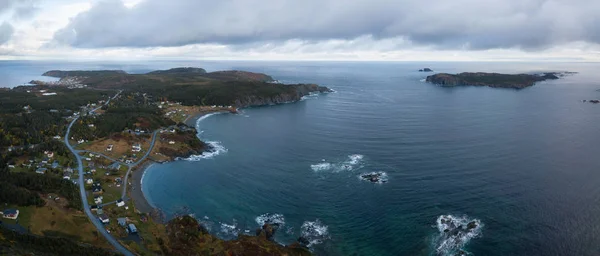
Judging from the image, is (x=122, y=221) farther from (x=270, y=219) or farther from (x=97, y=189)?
(x=270, y=219)

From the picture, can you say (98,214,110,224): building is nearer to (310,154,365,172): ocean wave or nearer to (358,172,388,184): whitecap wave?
(310,154,365,172): ocean wave

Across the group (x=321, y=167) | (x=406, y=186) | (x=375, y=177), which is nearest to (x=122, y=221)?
(x=321, y=167)

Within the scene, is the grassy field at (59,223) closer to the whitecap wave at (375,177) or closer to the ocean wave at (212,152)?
the ocean wave at (212,152)

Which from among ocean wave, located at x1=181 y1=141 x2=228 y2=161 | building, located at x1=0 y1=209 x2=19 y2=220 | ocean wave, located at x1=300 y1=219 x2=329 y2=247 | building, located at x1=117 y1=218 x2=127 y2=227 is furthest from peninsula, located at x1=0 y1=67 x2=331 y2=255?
ocean wave, located at x1=300 y1=219 x2=329 y2=247

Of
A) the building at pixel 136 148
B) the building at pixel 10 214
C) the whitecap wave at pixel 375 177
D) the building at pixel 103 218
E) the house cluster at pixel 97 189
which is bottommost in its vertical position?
the building at pixel 103 218

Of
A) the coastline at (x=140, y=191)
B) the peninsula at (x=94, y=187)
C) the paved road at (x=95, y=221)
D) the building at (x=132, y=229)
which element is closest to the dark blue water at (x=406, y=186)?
the coastline at (x=140, y=191)

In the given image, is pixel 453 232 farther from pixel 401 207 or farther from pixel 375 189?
pixel 375 189

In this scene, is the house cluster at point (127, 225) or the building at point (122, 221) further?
the building at point (122, 221)
